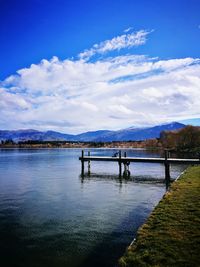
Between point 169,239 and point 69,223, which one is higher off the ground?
point 169,239

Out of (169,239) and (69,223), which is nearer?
(169,239)

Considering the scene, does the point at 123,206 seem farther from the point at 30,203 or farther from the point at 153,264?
the point at 153,264

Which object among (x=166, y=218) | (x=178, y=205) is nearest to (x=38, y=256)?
(x=166, y=218)

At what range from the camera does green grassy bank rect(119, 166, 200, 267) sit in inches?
396

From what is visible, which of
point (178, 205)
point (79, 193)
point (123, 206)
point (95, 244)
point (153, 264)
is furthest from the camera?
point (79, 193)

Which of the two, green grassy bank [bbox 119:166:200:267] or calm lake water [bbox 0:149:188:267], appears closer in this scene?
green grassy bank [bbox 119:166:200:267]

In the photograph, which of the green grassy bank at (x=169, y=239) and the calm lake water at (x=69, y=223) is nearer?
the green grassy bank at (x=169, y=239)

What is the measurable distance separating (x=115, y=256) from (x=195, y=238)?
4417mm

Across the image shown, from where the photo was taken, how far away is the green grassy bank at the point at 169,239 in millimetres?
10047

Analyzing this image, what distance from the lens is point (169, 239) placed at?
39.3ft

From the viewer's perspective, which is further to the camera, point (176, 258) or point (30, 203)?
point (30, 203)

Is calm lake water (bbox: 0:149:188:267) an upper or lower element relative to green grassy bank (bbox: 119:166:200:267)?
lower

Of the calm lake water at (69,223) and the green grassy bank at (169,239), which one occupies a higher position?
the green grassy bank at (169,239)

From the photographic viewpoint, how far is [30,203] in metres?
Result: 27.3
